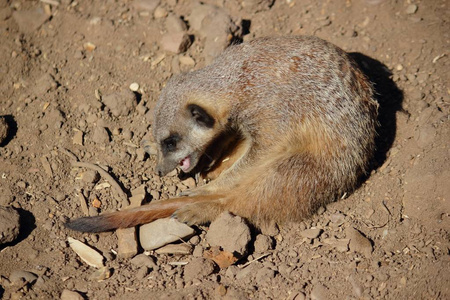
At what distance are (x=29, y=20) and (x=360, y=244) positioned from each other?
3448mm

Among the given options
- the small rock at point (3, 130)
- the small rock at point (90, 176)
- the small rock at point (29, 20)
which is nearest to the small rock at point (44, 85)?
the small rock at point (3, 130)

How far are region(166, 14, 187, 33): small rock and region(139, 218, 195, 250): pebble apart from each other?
1.84 metres

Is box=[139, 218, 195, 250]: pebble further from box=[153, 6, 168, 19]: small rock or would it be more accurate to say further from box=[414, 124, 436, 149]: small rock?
box=[153, 6, 168, 19]: small rock

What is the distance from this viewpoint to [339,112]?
3160 mm

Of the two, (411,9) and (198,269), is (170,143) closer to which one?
(198,269)

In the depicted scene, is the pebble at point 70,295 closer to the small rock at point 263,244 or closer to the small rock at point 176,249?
the small rock at point 176,249

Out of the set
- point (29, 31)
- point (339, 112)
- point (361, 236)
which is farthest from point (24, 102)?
point (361, 236)

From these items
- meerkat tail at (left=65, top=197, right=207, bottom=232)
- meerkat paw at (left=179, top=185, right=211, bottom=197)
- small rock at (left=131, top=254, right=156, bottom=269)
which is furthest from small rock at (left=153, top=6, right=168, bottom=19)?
small rock at (left=131, top=254, right=156, bottom=269)

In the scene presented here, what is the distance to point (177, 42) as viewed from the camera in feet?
13.2

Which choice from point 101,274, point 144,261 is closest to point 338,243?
point 144,261

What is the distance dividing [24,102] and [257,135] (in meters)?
1.98

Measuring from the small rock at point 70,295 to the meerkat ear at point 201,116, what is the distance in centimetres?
134

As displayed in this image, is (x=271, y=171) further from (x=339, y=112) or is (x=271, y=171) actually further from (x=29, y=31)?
(x=29, y=31)

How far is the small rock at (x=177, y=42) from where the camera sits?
13.2 feet
